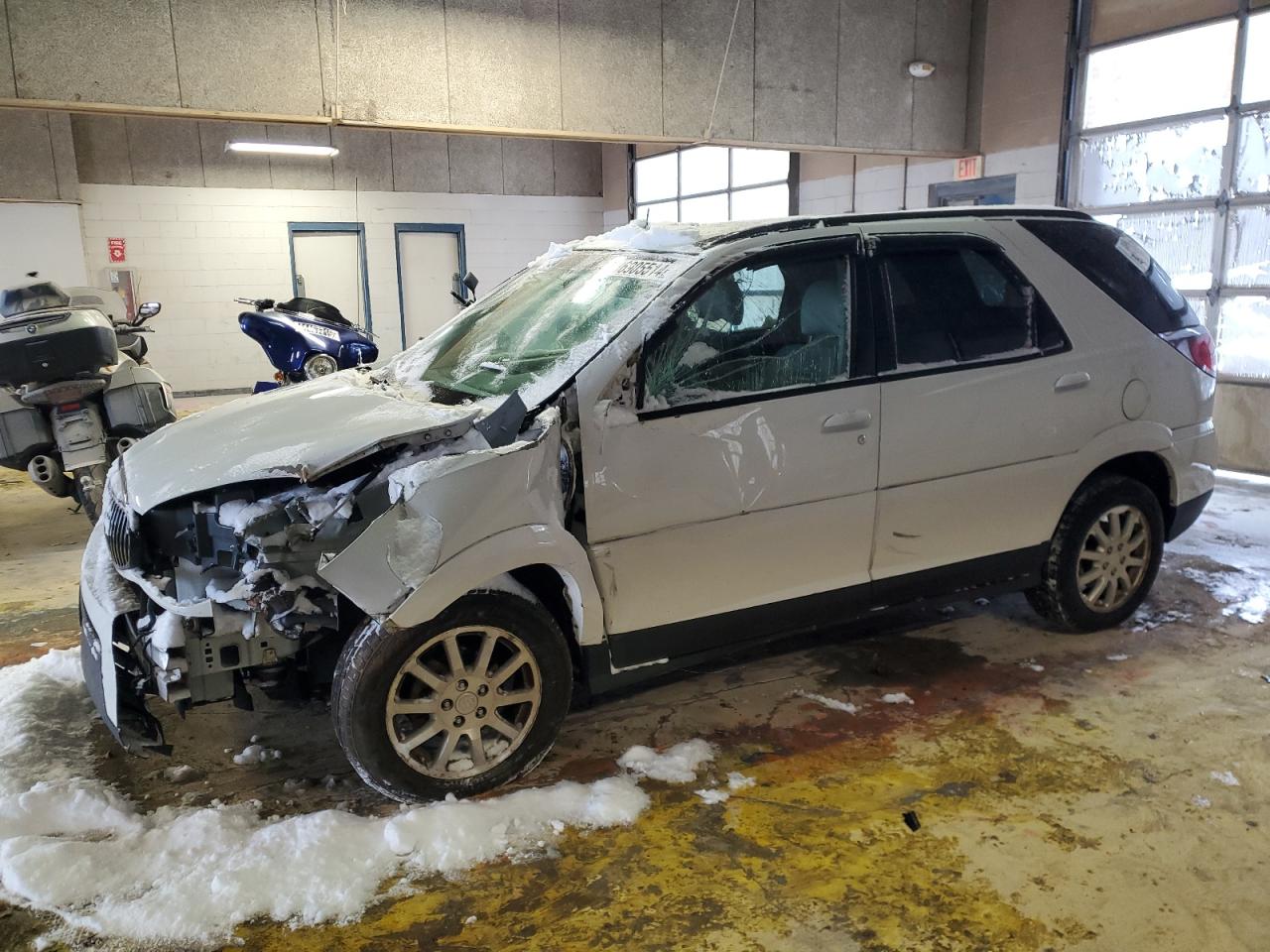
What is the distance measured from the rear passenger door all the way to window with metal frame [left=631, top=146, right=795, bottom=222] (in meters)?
7.71

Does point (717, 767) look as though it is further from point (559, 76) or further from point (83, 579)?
point (559, 76)

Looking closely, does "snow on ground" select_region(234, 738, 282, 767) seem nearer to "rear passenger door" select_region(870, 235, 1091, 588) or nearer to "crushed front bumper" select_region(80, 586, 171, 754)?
"crushed front bumper" select_region(80, 586, 171, 754)

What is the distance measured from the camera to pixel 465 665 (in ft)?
9.50

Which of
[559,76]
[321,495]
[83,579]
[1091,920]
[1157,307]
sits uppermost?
[559,76]

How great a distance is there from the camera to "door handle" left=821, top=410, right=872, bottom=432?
323 cm

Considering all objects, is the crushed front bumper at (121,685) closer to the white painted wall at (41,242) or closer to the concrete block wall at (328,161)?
the concrete block wall at (328,161)

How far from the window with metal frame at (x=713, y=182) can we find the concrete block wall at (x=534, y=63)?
2.59 metres

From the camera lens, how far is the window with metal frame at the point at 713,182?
39.2 feet

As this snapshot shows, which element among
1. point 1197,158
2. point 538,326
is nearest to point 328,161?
point 1197,158

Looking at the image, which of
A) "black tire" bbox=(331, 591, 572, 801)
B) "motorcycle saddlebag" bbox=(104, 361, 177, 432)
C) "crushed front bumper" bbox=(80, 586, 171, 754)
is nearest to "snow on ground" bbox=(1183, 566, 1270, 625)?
"black tire" bbox=(331, 591, 572, 801)

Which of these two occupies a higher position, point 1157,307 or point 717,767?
point 1157,307

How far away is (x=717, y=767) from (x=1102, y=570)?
2.04 metres

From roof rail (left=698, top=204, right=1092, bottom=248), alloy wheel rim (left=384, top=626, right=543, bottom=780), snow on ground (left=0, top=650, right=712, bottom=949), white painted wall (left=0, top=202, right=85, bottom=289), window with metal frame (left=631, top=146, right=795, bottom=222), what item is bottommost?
snow on ground (left=0, top=650, right=712, bottom=949)

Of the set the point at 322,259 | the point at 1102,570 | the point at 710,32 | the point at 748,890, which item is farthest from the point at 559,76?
the point at 322,259
